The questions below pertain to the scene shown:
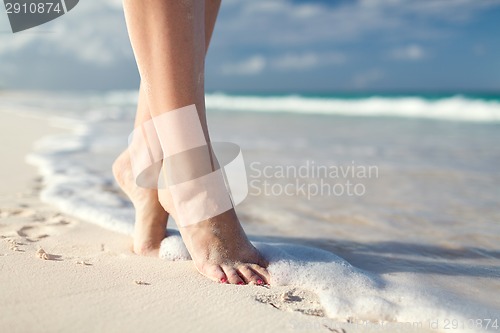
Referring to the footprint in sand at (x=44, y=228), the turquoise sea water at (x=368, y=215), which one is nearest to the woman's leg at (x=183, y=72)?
the turquoise sea water at (x=368, y=215)

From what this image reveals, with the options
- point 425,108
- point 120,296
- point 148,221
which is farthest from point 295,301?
point 425,108

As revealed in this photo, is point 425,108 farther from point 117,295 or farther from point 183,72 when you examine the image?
point 117,295

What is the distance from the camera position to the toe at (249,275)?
120cm

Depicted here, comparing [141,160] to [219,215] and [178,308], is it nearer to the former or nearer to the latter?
[219,215]

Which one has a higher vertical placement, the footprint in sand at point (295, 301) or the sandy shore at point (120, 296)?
the sandy shore at point (120, 296)

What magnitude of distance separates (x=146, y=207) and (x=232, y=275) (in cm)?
41

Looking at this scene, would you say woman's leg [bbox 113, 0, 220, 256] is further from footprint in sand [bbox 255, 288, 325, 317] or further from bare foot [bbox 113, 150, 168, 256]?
footprint in sand [bbox 255, 288, 325, 317]

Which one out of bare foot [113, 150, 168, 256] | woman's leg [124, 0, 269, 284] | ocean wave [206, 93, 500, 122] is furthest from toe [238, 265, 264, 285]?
ocean wave [206, 93, 500, 122]

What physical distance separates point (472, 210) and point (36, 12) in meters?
2.30

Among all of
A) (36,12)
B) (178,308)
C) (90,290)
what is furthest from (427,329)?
(36,12)

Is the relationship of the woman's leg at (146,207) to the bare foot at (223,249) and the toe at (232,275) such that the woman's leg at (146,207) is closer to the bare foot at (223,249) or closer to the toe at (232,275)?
the bare foot at (223,249)

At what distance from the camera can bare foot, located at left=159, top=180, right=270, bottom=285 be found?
1236 millimetres

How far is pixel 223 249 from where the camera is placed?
4.16 feet

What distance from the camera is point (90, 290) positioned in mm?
1052
